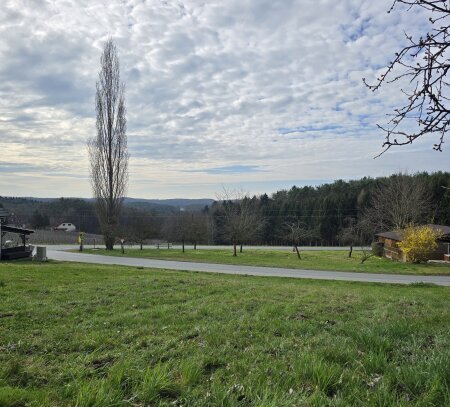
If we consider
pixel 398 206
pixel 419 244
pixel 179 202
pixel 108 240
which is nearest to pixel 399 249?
pixel 419 244

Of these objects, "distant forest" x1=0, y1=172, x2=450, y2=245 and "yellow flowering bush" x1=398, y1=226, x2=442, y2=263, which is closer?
"yellow flowering bush" x1=398, y1=226, x2=442, y2=263

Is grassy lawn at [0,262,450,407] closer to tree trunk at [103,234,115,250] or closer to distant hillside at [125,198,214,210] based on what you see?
tree trunk at [103,234,115,250]

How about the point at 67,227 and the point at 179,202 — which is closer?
the point at 67,227

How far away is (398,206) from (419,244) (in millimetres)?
14970

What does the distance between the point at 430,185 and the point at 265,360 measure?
200 ft

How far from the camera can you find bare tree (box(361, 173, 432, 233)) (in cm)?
4397

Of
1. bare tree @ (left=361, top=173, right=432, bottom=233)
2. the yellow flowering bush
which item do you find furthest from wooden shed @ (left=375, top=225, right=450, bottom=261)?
bare tree @ (left=361, top=173, right=432, bottom=233)

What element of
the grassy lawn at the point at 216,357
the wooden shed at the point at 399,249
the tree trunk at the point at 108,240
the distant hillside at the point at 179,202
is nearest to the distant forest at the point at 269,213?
the distant hillside at the point at 179,202

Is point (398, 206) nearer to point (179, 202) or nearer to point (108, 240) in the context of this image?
point (108, 240)

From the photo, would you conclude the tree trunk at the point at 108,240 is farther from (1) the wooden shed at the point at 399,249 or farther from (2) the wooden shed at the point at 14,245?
(1) the wooden shed at the point at 399,249

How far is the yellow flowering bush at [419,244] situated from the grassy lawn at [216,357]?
26.6 m

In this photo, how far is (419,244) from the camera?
3103cm

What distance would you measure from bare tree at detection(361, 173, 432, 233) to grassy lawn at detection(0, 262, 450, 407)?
39.1m

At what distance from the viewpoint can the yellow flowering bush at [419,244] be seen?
101ft
